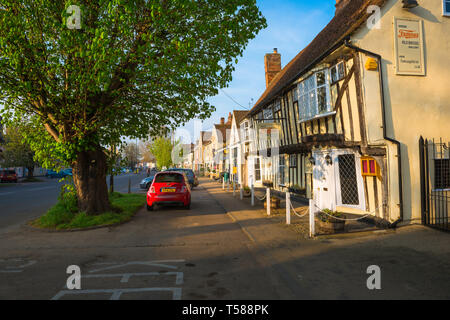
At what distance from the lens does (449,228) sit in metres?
7.64

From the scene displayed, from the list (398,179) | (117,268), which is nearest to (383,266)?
(398,179)

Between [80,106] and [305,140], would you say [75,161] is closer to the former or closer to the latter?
[80,106]

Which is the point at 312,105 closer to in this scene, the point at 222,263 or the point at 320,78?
the point at 320,78

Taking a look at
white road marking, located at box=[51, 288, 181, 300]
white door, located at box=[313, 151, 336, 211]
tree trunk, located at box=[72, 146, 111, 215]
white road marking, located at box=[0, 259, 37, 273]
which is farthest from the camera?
white door, located at box=[313, 151, 336, 211]

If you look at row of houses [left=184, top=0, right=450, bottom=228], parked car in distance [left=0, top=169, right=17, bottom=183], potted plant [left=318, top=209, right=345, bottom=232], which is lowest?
potted plant [left=318, top=209, right=345, bottom=232]

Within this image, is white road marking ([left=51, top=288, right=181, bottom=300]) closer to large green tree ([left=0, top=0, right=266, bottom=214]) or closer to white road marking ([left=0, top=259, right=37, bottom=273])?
white road marking ([left=0, top=259, right=37, bottom=273])

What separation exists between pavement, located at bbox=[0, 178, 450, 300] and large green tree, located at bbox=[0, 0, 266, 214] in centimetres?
306

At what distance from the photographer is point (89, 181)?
31.8 feet

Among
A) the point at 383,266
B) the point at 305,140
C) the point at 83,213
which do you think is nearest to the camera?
the point at 383,266

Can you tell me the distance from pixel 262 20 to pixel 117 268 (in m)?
8.98

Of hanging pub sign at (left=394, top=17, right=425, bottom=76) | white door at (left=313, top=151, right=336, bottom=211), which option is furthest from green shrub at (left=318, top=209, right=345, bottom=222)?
hanging pub sign at (left=394, top=17, right=425, bottom=76)

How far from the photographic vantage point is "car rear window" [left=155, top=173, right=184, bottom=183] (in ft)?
39.4

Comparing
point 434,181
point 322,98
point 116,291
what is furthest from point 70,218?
point 434,181

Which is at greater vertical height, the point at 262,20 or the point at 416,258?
the point at 262,20
